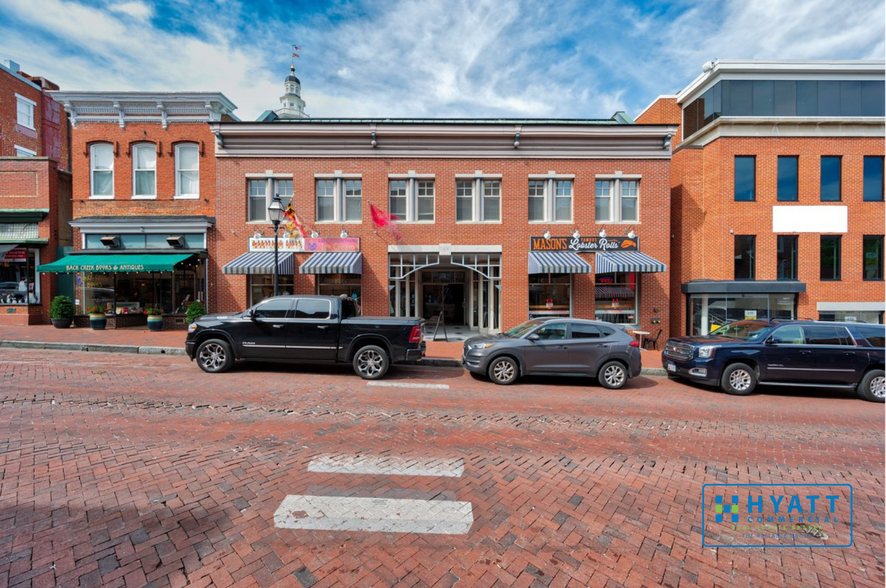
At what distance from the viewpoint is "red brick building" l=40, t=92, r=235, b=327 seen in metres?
15.6

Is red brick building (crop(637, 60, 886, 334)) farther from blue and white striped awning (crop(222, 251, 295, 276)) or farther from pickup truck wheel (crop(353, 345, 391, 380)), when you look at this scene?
blue and white striped awning (crop(222, 251, 295, 276))

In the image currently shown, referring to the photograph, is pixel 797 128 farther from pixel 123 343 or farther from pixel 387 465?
pixel 123 343

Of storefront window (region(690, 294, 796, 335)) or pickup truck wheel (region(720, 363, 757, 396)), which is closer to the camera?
pickup truck wheel (region(720, 363, 757, 396))

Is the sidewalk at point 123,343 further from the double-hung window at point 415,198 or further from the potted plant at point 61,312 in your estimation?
the double-hung window at point 415,198

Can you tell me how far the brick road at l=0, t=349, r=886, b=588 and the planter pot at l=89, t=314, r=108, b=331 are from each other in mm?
8384

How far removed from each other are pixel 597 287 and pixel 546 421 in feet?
34.2

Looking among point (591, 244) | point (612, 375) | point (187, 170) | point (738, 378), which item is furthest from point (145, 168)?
point (738, 378)

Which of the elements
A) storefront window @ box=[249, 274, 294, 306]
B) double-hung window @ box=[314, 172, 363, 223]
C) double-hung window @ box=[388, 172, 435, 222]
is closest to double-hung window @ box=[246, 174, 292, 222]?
double-hung window @ box=[314, 172, 363, 223]

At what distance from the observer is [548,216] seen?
15.2 meters

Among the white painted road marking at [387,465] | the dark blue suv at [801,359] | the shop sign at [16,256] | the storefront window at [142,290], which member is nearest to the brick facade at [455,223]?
the storefront window at [142,290]

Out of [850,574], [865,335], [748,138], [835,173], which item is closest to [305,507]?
[850,574]

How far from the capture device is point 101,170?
16156 millimetres

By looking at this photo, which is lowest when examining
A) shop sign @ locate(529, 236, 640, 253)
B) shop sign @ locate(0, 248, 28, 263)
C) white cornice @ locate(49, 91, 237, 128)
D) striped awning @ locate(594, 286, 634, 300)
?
striped awning @ locate(594, 286, 634, 300)

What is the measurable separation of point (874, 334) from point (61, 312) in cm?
2623
